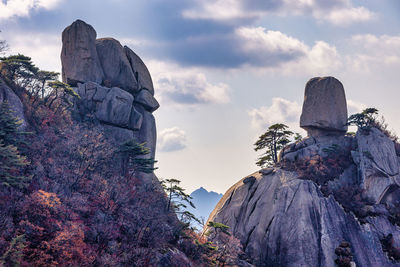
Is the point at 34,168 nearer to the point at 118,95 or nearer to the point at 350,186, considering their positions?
the point at 118,95

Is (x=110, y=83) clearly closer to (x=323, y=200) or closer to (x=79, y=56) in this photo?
(x=79, y=56)

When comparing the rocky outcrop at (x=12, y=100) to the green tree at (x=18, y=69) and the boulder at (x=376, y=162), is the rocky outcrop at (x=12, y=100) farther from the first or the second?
the boulder at (x=376, y=162)

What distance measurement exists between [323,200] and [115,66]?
31.3m

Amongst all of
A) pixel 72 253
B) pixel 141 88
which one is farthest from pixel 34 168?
pixel 141 88

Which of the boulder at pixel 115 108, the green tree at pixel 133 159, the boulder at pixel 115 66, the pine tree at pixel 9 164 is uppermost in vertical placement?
the boulder at pixel 115 66

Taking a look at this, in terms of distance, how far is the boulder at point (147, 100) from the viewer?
137ft

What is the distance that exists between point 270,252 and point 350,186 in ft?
39.1

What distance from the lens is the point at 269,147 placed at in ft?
140

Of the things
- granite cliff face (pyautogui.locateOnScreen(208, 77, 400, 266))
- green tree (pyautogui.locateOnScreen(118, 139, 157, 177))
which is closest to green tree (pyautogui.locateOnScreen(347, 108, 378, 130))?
granite cliff face (pyautogui.locateOnScreen(208, 77, 400, 266))

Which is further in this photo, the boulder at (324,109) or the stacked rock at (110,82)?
the boulder at (324,109)

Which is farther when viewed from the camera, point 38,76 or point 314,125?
point 314,125

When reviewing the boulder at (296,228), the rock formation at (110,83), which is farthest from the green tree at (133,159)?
the boulder at (296,228)

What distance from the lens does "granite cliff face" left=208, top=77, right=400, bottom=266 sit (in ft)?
93.5

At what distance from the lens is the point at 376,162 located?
112ft
